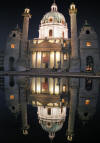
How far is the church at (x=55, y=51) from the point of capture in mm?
62781

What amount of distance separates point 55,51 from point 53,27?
19.0 meters

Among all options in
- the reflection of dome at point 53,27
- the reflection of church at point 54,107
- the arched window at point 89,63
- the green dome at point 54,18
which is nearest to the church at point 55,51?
the arched window at point 89,63

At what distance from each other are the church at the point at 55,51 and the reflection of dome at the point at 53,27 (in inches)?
357

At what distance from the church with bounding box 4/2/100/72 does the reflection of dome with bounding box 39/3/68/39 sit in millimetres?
9058

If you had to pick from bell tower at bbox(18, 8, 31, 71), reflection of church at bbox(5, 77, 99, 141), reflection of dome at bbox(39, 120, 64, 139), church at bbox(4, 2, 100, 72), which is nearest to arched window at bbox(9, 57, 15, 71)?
church at bbox(4, 2, 100, 72)

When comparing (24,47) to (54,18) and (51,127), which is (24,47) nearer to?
(54,18)

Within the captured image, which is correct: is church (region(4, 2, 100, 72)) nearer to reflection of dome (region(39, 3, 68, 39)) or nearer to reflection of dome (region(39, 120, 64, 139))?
reflection of dome (region(39, 3, 68, 39))

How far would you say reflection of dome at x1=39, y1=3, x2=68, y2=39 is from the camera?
271 ft

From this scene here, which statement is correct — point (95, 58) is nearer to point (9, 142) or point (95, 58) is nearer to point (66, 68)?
point (66, 68)

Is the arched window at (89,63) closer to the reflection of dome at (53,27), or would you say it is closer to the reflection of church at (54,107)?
the reflection of dome at (53,27)

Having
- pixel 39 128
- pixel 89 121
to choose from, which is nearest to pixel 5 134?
pixel 39 128

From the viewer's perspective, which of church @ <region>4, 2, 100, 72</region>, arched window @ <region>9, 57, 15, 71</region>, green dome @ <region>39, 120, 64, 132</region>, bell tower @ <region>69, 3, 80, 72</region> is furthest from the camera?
arched window @ <region>9, 57, 15, 71</region>

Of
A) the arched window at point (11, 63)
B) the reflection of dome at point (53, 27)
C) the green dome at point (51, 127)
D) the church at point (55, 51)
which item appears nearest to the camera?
the green dome at point (51, 127)

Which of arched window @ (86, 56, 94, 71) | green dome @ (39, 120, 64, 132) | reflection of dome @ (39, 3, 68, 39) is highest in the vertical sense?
reflection of dome @ (39, 3, 68, 39)
